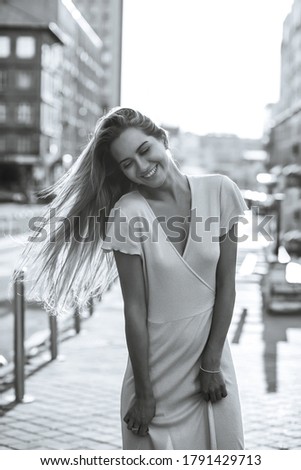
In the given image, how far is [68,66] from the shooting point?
77.4 m

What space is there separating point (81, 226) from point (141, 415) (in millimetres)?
560

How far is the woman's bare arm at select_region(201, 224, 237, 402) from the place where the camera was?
2.17m

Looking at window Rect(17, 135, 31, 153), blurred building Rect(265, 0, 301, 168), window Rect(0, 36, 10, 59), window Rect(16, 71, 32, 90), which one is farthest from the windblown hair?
window Rect(16, 71, 32, 90)

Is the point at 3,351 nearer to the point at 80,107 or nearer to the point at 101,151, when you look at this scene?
the point at 101,151

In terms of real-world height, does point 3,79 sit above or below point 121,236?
above

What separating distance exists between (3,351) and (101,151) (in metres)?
5.79

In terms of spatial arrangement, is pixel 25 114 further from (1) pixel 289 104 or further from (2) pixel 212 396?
(2) pixel 212 396

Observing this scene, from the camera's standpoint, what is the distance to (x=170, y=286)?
214cm

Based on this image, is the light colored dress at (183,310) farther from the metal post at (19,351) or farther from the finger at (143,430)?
the metal post at (19,351)

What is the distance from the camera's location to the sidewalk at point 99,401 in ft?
14.4

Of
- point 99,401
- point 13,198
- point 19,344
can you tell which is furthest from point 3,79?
point 99,401

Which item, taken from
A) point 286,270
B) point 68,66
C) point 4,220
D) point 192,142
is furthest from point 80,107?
point 286,270

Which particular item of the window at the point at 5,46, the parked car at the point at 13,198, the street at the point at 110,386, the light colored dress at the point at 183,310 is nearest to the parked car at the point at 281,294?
the street at the point at 110,386
